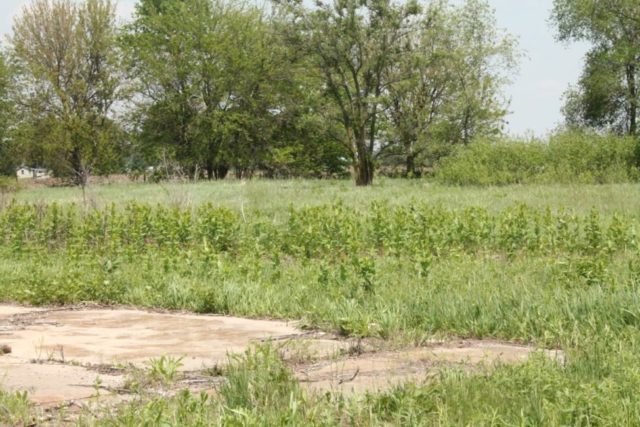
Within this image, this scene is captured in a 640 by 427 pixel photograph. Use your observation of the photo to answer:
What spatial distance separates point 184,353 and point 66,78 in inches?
1699

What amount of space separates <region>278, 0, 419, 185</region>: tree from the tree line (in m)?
3.97

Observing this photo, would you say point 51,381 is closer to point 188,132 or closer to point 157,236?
point 157,236

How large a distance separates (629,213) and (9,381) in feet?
38.0

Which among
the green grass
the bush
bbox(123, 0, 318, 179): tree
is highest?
bbox(123, 0, 318, 179): tree

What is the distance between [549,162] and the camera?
26.6 m

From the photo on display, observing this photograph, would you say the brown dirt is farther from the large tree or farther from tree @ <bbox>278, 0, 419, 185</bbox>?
the large tree

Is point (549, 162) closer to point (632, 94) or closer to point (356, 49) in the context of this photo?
point (356, 49)

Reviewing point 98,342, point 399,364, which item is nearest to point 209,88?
point 98,342

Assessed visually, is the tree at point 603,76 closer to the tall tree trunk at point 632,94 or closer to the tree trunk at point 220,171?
the tall tree trunk at point 632,94

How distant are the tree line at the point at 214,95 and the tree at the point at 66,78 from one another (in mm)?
76

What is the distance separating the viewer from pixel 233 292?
22.9 ft

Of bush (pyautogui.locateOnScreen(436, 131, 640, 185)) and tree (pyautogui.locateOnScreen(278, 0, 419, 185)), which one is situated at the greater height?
tree (pyautogui.locateOnScreen(278, 0, 419, 185))

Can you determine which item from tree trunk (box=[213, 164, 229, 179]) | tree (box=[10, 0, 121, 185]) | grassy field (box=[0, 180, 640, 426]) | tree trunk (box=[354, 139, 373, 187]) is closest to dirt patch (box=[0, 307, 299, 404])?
grassy field (box=[0, 180, 640, 426])

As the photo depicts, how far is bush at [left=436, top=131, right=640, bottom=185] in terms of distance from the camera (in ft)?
81.6
